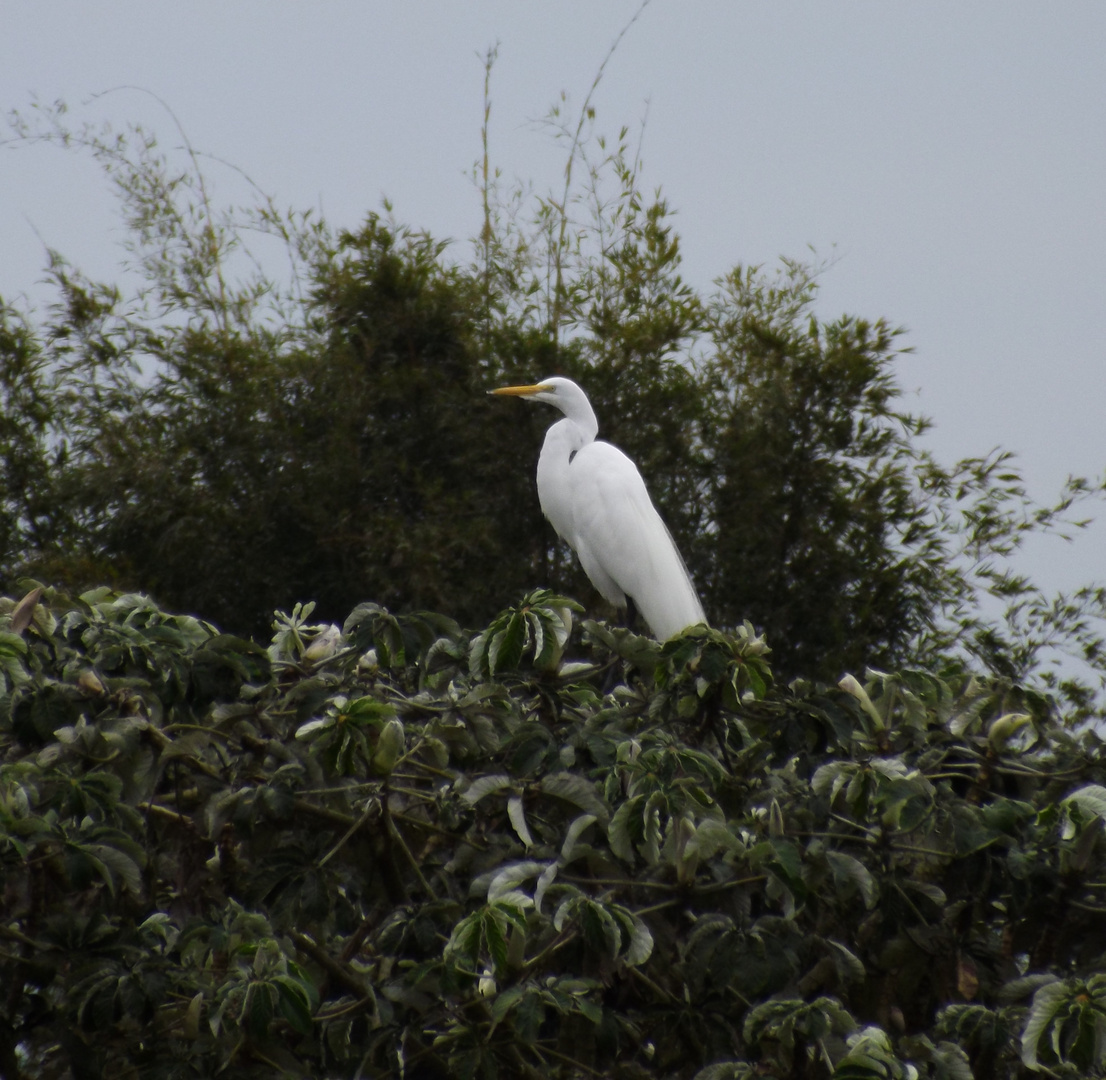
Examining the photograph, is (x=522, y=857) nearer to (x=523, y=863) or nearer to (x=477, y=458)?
(x=523, y=863)

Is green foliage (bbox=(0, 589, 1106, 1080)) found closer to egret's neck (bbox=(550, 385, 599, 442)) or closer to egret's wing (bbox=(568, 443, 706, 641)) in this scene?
egret's wing (bbox=(568, 443, 706, 641))

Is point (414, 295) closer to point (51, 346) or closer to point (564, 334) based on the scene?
point (564, 334)

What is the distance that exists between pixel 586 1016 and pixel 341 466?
3.86 m

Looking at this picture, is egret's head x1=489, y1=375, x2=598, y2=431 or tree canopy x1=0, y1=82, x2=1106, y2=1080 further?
egret's head x1=489, y1=375, x2=598, y2=431

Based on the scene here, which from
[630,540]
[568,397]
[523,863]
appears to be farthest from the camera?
[568,397]

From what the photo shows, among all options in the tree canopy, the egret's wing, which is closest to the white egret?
the egret's wing

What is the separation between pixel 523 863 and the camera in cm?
134

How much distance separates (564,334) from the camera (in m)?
5.29

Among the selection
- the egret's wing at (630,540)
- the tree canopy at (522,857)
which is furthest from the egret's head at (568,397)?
the tree canopy at (522,857)

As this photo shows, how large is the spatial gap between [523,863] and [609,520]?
2.43 m

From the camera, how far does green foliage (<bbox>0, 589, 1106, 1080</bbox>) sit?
1323 millimetres

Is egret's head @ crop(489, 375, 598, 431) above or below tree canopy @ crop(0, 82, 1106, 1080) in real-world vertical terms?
above

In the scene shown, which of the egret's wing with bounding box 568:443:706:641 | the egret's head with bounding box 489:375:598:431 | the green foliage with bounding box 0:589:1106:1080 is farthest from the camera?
the egret's head with bounding box 489:375:598:431

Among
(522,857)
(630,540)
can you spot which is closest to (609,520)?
(630,540)
